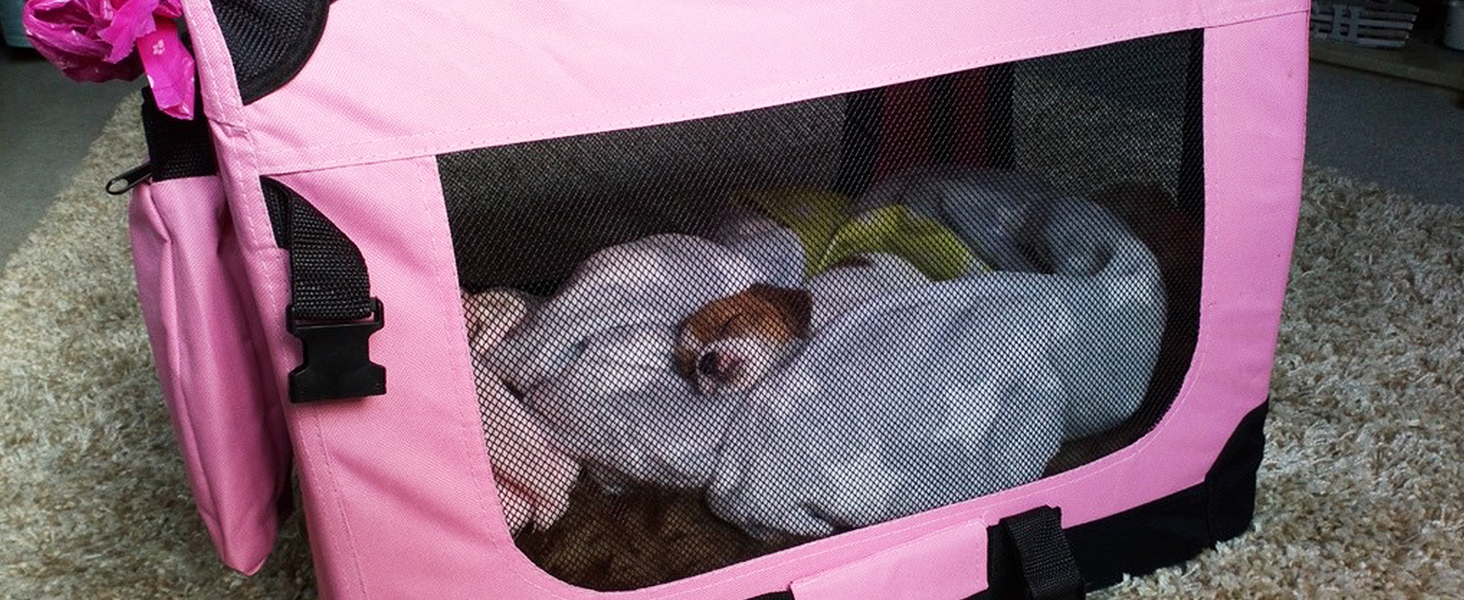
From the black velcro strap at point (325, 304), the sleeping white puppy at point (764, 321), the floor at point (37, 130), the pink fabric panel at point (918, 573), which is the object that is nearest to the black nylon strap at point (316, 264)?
the black velcro strap at point (325, 304)

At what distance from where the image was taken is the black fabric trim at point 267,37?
661 mm

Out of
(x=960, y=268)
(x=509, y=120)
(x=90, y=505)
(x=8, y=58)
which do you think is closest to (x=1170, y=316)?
(x=960, y=268)

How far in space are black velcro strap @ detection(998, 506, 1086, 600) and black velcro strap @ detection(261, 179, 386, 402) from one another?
424mm

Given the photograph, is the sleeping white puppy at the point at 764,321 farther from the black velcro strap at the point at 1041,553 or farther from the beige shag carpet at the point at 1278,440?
the beige shag carpet at the point at 1278,440

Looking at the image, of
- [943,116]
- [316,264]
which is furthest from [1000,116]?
[316,264]

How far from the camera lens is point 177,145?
712 millimetres

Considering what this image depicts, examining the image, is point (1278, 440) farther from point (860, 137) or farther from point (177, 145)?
point (177, 145)

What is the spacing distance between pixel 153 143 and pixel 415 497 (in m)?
0.23

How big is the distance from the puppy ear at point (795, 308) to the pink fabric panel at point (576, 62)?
0.14m

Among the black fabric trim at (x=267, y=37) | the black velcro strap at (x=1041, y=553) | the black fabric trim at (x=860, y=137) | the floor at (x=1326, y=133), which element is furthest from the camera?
the floor at (x=1326, y=133)

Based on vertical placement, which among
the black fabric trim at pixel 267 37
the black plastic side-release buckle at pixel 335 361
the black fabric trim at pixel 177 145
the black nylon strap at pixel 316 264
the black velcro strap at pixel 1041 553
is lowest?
the black velcro strap at pixel 1041 553

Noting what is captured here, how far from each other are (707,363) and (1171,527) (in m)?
0.37

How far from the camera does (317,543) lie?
752mm

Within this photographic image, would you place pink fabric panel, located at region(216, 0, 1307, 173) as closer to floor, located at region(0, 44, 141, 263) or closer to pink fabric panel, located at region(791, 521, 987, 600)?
pink fabric panel, located at region(791, 521, 987, 600)
